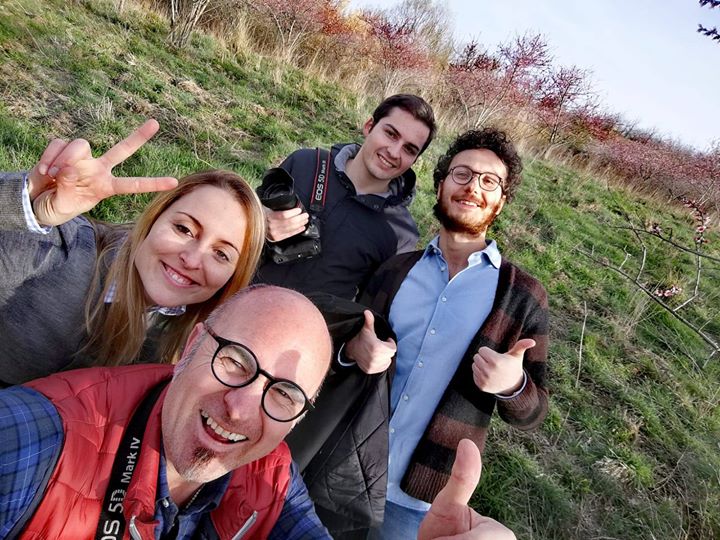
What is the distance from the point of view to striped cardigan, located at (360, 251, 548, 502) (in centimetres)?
176

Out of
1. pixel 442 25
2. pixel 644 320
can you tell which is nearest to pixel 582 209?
pixel 644 320

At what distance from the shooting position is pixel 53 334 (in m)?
1.51

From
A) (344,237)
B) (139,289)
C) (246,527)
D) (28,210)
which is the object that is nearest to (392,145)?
(344,237)

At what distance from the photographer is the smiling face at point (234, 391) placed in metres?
1.25

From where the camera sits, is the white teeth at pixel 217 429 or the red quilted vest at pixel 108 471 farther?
the white teeth at pixel 217 429

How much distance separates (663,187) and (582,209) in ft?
16.9

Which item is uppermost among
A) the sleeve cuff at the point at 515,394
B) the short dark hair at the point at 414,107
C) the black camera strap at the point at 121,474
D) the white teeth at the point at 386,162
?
the short dark hair at the point at 414,107

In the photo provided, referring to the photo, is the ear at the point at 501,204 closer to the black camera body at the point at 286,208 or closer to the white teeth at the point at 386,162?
the white teeth at the point at 386,162

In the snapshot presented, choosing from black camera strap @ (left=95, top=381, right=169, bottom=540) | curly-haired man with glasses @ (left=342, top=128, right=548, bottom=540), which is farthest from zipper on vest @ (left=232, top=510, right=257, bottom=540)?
curly-haired man with glasses @ (left=342, top=128, right=548, bottom=540)

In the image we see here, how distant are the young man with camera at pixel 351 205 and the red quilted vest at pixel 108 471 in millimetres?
1063

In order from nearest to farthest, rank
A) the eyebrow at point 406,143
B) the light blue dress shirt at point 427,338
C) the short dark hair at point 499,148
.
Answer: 1. the light blue dress shirt at point 427,338
2. the short dark hair at point 499,148
3. the eyebrow at point 406,143

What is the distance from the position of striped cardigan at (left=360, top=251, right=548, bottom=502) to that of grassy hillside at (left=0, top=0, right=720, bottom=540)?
74 cm

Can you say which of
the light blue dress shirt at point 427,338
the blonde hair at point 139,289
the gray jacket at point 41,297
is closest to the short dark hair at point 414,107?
the light blue dress shirt at point 427,338

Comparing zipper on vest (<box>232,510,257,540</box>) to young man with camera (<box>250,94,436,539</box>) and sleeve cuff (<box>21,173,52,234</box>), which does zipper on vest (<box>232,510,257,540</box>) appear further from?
sleeve cuff (<box>21,173,52,234</box>)
